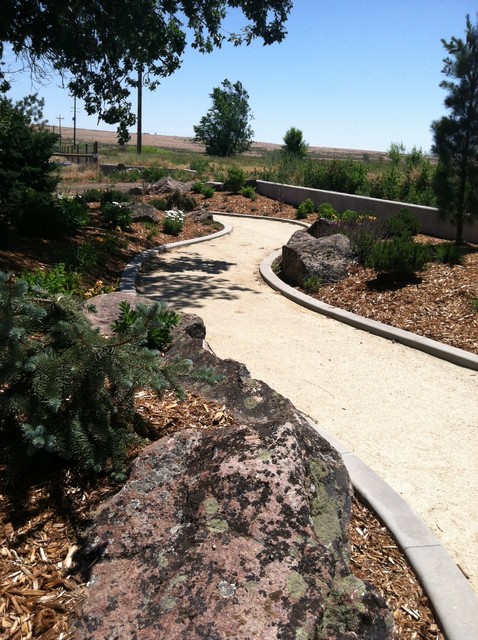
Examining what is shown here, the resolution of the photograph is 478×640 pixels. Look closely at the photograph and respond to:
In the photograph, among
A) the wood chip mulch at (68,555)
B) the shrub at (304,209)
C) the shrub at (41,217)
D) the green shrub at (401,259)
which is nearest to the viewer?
the wood chip mulch at (68,555)

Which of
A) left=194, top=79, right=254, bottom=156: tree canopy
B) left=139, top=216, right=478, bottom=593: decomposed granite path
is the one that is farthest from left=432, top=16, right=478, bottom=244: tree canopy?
left=194, top=79, right=254, bottom=156: tree canopy

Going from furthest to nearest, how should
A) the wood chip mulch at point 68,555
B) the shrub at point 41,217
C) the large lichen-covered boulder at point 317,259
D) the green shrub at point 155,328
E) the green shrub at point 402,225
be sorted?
the green shrub at point 402,225, the shrub at point 41,217, the large lichen-covered boulder at point 317,259, the green shrub at point 155,328, the wood chip mulch at point 68,555

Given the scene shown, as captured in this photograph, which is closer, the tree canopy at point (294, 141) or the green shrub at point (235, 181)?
the green shrub at point (235, 181)

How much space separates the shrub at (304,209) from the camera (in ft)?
59.9

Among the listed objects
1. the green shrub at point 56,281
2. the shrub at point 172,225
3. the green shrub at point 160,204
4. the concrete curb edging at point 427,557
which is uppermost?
the green shrub at point 160,204

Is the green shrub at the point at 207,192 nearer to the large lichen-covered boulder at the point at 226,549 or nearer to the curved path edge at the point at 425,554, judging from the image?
the curved path edge at the point at 425,554

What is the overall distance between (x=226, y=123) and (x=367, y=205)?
39804 mm

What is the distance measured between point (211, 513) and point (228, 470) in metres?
0.22

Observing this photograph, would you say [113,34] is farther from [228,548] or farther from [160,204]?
[228,548]

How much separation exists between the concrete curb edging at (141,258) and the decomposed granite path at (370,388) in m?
0.27

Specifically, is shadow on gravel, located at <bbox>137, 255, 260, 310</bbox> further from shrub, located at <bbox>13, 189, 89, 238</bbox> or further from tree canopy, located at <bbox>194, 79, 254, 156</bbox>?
tree canopy, located at <bbox>194, 79, 254, 156</bbox>

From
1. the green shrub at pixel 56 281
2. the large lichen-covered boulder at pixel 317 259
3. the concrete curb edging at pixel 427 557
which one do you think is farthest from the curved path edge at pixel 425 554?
the large lichen-covered boulder at pixel 317 259

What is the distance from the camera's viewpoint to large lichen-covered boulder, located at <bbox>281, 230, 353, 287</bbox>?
939cm

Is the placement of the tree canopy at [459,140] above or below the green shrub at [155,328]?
above
